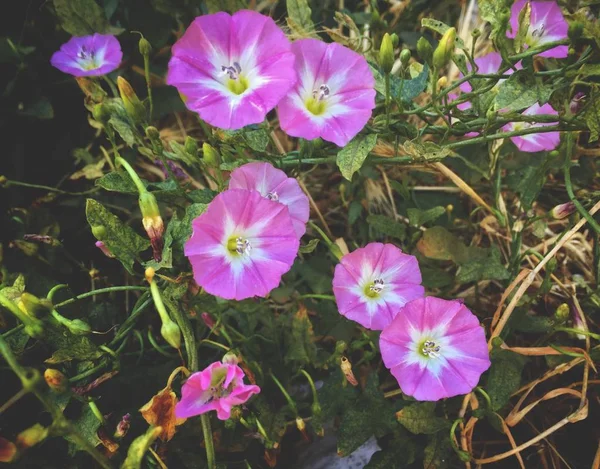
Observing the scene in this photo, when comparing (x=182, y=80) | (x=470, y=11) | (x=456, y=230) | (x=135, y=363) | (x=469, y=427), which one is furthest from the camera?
(x=470, y=11)

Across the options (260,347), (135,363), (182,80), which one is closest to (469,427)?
(260,347)

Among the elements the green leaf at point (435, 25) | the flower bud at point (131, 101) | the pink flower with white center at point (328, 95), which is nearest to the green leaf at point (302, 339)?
the pink flower with white center at point (328, 95)

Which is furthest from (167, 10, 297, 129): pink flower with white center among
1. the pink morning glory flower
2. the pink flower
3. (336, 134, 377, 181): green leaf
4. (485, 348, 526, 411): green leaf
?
(485, 348, 526, 411): green leaf

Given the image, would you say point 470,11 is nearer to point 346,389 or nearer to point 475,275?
point 475,275

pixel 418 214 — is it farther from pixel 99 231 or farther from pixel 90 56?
pixel 90 56

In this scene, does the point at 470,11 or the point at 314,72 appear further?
the point at 470,11

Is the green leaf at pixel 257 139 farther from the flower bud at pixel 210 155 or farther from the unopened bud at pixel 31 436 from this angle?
the unopened bud at pixel 31 436
